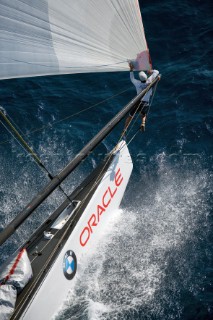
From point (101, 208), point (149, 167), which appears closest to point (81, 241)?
point (101, 208)

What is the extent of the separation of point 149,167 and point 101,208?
2.74 m

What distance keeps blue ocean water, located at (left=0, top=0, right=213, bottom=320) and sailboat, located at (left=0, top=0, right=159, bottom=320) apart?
74 cm

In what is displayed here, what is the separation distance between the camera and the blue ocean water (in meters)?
10.1

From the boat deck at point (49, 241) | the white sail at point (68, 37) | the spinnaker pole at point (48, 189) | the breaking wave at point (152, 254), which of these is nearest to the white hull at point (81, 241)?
the boat deck at point (49, 241)

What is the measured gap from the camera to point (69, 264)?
10219 mm

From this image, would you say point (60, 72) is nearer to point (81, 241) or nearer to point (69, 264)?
point (81, 241)

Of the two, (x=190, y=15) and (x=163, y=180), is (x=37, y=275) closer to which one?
(x=163, y=180)

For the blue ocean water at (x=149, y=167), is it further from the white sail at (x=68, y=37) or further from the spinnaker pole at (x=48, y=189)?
the white sail at (x=68, y=37)

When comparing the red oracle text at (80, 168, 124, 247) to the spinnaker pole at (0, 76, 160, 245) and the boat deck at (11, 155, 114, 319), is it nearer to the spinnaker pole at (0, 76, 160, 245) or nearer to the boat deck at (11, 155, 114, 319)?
the boat deck at (11, 155, 114, 319)

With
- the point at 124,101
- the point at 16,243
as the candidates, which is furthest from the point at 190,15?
the point at 16,243

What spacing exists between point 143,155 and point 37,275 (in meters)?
6.05

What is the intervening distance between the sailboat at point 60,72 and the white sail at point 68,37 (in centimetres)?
2

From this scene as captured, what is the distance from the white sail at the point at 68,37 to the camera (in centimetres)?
852

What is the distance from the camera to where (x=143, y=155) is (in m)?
14.3
